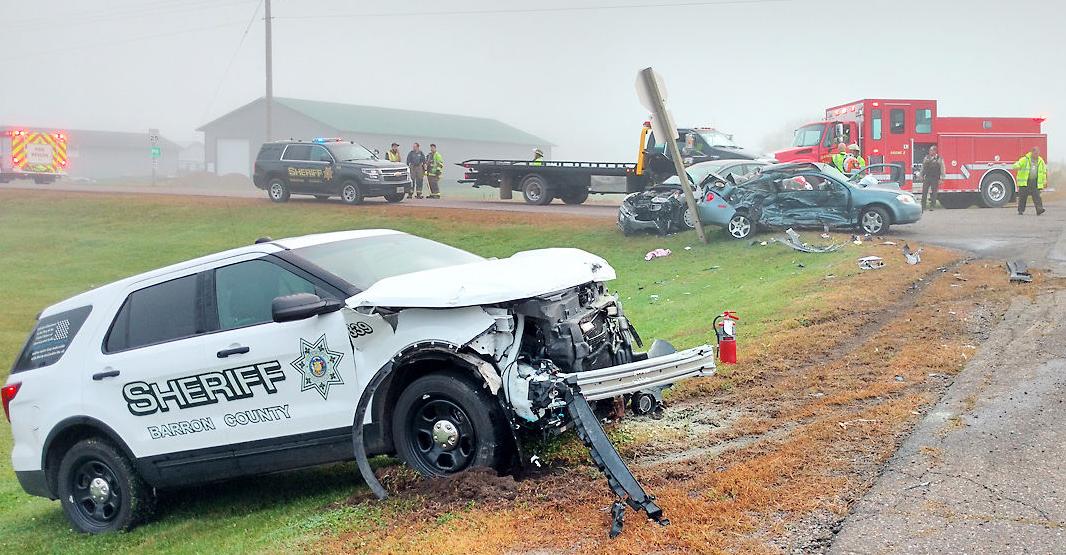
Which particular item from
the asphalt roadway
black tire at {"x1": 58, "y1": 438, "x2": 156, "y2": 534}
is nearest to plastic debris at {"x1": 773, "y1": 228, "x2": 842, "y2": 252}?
the asphalt roadway

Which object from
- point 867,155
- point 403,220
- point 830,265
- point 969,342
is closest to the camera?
point 969,342

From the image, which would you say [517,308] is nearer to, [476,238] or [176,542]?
[176,542]

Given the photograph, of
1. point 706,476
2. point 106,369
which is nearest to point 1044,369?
point 706,476

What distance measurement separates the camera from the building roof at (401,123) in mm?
67062

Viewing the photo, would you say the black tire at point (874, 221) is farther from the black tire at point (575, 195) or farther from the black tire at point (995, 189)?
the black tire at point (575, 195)

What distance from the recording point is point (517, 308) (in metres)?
5.63

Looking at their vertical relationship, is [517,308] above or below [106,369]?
above

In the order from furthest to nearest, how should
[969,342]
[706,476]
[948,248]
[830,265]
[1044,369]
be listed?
[948,248] → [830,265] → [969,342] → [1044,369] → [706,476]

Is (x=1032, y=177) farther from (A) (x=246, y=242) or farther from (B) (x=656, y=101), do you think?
(A) (x=246, y=242)

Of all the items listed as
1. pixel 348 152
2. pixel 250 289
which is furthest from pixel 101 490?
pixel 348 152

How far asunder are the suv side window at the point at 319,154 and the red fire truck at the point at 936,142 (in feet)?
43.4

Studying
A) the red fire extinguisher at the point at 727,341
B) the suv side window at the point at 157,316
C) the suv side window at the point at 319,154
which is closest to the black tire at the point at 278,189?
the suv side window at the point at 319,154

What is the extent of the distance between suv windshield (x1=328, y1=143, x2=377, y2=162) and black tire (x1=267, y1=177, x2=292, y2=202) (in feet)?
6.83

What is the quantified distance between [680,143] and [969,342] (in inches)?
762
